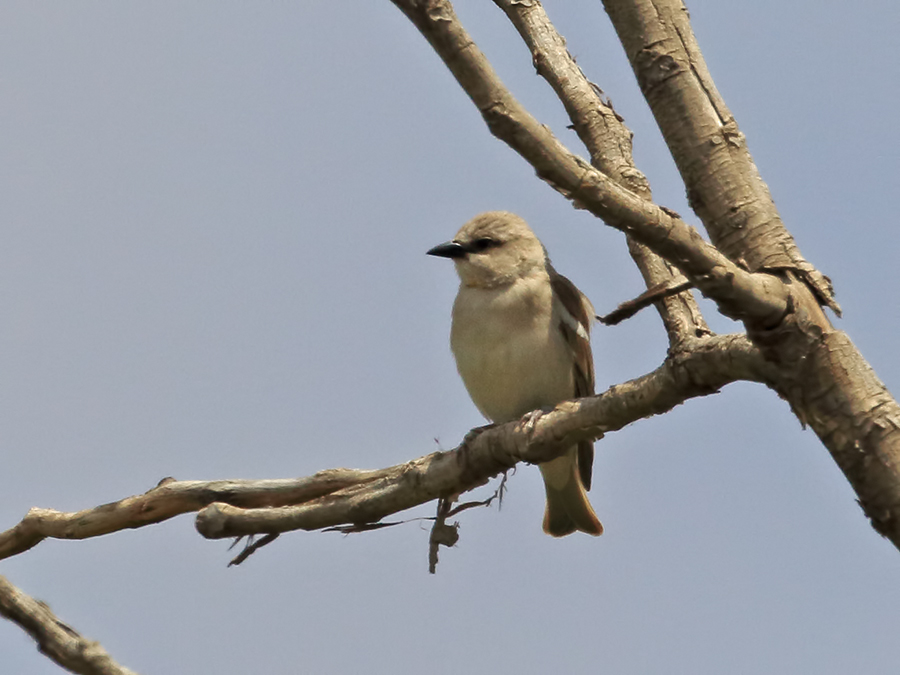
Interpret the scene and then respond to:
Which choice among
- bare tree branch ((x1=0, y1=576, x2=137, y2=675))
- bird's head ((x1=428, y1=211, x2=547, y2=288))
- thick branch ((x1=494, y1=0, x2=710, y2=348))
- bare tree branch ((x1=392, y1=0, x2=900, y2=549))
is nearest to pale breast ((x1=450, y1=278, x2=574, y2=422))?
bird's head ((x1=428, y1=211, x2=547, y2=288))

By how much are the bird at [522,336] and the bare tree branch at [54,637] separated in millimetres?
3822

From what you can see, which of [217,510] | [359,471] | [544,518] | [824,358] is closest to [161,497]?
[217,510]

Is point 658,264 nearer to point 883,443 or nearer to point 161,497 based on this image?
point 883,443

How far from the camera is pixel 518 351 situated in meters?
7.07

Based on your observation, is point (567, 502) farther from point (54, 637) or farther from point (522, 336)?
point (54, 637)

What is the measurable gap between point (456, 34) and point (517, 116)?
295mm

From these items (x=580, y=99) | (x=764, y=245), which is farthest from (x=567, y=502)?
(x=764, y=245)

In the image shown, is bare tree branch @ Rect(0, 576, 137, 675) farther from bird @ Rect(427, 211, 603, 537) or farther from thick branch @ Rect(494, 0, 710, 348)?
bird @ Rect(427, 211, 603, 537)

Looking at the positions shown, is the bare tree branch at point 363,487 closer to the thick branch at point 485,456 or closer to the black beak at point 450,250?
the thick branch at point 485,456

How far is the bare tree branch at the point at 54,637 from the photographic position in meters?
3.34

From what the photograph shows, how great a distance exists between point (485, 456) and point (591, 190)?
1639mm

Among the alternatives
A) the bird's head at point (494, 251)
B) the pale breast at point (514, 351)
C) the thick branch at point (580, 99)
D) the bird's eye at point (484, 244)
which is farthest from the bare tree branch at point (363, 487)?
the bird's eye at point (484, 244)

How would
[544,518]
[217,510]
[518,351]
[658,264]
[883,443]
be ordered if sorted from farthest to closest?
[544,518], [518,351], [658,264], [217,510], [883,443]

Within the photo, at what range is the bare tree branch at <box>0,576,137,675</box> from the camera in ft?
11.0
